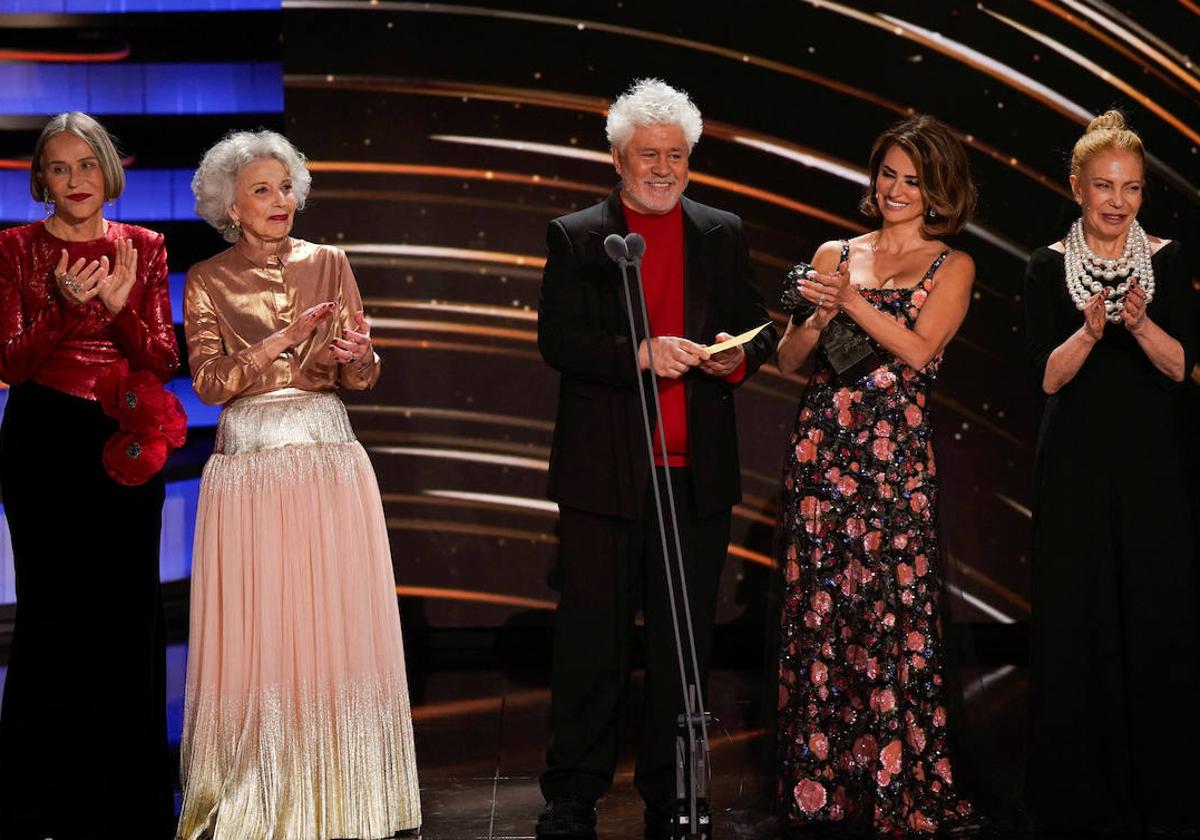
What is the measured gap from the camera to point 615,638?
4176 mm

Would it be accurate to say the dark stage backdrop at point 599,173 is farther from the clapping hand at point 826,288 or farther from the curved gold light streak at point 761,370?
the clapping hand at point 826,288

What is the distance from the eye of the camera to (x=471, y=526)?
650 cm

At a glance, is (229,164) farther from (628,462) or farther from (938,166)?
(938,166)

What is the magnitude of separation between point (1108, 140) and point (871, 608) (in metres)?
1.40

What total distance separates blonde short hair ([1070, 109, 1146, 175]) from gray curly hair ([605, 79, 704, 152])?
104 cm

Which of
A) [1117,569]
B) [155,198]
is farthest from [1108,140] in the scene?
[155,198]

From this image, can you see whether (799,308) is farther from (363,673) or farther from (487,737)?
(487,737)

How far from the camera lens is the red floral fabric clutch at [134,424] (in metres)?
3.91

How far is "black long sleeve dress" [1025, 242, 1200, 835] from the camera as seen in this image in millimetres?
4145

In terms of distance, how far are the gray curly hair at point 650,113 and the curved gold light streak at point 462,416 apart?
2480 millimetres

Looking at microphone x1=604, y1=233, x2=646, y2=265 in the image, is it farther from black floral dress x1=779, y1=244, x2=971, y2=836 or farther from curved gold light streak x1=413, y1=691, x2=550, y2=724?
curved gold light streak x1=413, y1=691, x2=550, y2=724

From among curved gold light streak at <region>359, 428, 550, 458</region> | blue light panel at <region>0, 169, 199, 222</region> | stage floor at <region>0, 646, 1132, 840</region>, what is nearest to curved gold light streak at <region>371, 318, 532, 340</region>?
curved gold light streak at <region>359, 428, 550, 458</region>

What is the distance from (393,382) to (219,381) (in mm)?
2474

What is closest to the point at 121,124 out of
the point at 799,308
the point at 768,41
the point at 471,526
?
the point at 471,526
